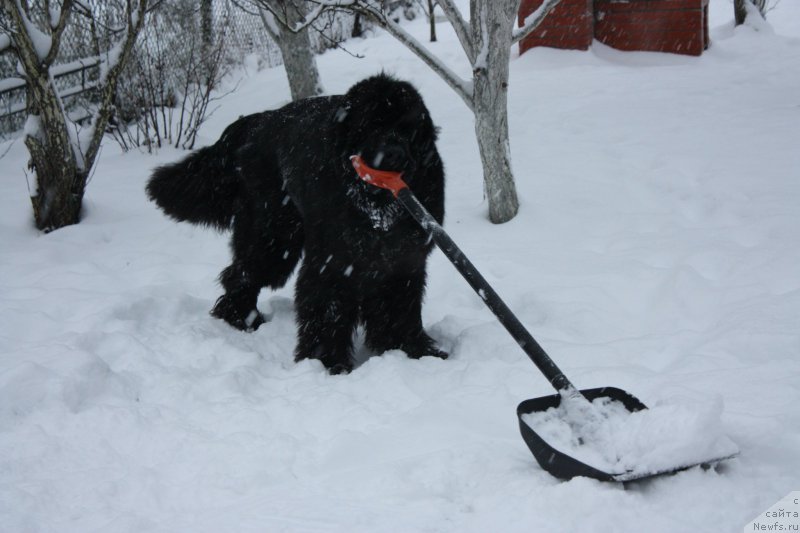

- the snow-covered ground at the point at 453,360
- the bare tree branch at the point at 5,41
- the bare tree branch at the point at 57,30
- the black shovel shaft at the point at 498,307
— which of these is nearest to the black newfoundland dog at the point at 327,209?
the snow-covered ground at the point at 453,360

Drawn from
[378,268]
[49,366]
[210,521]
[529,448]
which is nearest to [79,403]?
[49,366]

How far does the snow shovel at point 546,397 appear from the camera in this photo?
189cm

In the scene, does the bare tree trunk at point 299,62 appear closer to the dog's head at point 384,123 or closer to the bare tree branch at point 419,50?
the bare tree branch at point 419,50

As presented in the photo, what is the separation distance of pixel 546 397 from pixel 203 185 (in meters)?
2.69

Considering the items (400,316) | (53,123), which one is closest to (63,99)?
(53,123)

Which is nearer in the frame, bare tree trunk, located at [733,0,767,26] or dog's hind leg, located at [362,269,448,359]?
dog's hind leg, located at [362,269,448,359]

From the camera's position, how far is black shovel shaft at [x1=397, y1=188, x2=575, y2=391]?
2203mm

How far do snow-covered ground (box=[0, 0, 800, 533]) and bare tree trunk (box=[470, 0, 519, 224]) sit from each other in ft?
0.91

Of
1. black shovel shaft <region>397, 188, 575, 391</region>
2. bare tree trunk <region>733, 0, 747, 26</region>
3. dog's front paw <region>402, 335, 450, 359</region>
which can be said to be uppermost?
bare tree trunk <region>733, 0, 747, 26</region>

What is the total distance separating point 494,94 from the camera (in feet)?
15.1

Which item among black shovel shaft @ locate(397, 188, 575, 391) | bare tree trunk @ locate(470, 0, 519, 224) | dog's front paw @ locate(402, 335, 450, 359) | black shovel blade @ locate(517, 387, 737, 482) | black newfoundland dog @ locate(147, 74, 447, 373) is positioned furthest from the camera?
bare tree trunk @ locate(470, 0, 519, 224)

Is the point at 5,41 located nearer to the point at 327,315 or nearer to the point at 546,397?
the point at 327,315

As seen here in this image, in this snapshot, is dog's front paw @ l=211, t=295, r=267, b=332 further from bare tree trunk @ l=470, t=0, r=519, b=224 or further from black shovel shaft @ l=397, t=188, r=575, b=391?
bare tree trunk @ l=470, t=0, r=519, b=224

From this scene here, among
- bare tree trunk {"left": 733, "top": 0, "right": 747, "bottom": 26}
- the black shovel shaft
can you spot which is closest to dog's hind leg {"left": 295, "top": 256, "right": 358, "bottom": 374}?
the black shovel shaft
